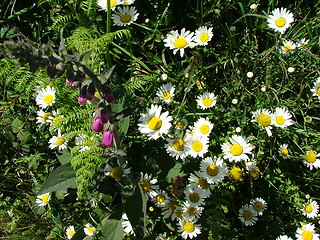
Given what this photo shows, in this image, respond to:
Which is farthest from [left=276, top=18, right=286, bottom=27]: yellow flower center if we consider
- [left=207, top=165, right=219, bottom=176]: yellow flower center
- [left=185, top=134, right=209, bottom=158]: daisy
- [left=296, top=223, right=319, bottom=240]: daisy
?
[left=296, top=223, right=319, bottom=240]: daisy

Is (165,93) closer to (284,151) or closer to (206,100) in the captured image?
(206,100)

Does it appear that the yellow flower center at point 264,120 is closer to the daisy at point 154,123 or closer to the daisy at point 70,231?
the daisy at point 154,123

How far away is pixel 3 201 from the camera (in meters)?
2.91

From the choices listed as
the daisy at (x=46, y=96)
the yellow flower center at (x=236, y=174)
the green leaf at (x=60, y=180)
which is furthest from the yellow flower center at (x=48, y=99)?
the yellow flower center at (x=236, y=174)

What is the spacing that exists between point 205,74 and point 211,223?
42.6 inches

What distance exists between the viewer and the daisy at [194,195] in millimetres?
2252

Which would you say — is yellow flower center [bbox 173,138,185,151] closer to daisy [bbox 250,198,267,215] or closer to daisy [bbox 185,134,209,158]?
daisy [bbox 185,134,209,158]

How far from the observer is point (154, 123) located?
2307 mm

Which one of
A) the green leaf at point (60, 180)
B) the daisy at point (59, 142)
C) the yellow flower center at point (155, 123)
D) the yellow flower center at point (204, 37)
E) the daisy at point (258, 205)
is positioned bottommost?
the green leaf at point (60, 180)

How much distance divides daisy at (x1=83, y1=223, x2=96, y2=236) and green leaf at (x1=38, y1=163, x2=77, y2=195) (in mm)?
380

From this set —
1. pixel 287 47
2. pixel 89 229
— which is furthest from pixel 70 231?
pixel 287 47

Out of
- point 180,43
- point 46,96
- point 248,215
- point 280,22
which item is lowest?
point 248,215

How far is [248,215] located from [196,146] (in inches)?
23.4

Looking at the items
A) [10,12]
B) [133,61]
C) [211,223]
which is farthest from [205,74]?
[10,12]
